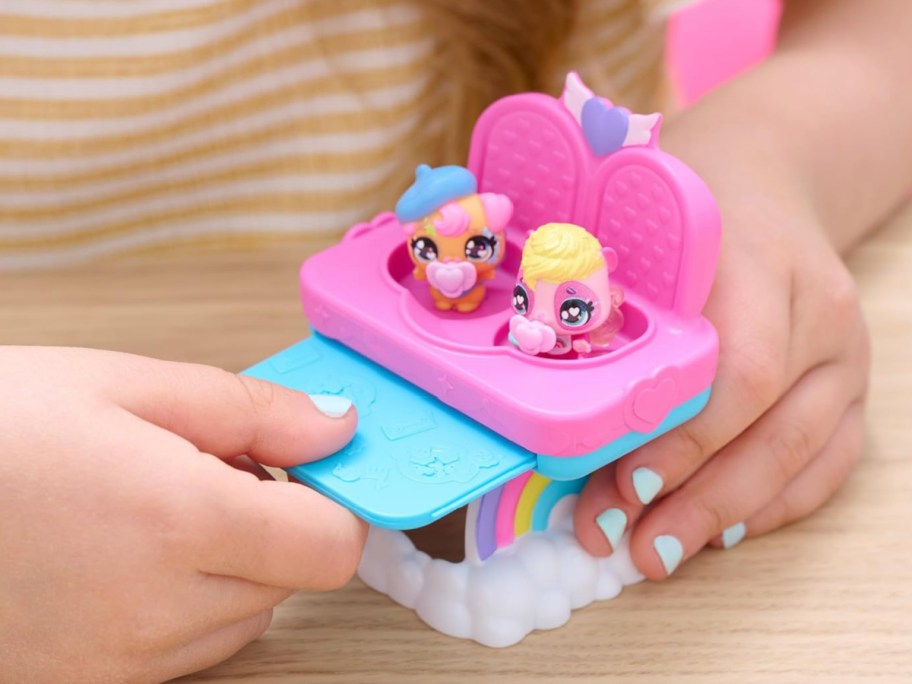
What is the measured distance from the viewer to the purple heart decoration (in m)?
0.57

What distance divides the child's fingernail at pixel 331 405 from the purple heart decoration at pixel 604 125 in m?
0.19

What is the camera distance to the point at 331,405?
524mm

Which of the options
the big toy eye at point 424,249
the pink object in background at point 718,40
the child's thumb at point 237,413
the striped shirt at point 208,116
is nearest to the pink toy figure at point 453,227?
the big toy eye at point 424,249

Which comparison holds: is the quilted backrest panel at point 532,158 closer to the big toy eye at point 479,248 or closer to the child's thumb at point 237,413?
the big toy eye at point 479,248

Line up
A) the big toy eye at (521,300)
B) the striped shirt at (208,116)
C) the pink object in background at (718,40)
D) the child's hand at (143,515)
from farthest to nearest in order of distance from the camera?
1. the pink object in background at (718,40)
2. the striped shirt at (208,116)
3. the big toy eye at (521,300)
4. the child's hand at (143,515)

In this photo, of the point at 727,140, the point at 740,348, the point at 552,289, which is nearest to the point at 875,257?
the point at 727,140

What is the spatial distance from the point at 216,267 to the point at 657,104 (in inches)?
21.4

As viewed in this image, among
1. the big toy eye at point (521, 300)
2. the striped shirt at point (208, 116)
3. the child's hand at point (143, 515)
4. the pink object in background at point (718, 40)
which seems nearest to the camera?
the child's hand at point (143, 515)

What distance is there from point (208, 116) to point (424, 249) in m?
0.40

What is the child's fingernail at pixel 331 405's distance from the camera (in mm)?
521

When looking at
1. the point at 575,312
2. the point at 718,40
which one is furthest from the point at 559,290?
the point at 718,40

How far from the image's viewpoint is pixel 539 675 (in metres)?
0.54

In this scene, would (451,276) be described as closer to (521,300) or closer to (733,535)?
(521,300)

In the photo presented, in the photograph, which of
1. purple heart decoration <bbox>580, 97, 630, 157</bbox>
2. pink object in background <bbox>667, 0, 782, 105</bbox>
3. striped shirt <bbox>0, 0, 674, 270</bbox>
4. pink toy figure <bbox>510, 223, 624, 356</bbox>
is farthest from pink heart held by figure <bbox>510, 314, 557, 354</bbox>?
pink object in background <bbox>667, 0, 782, 105</bbox>
